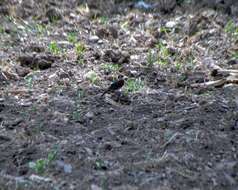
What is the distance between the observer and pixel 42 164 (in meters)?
3.16

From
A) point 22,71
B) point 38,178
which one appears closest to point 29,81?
point 22,71

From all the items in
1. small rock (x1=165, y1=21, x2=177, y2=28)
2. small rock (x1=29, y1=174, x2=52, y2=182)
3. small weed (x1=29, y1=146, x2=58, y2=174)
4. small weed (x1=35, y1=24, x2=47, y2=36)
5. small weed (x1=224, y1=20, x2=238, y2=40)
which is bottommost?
small rock (x1=29, y1=174, x2=52, y2=182)

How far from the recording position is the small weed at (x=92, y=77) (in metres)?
4.34

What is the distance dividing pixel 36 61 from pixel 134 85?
83 cm

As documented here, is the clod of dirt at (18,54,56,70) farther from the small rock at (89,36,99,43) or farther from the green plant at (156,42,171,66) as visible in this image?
the green plant at (156,42,171,66)

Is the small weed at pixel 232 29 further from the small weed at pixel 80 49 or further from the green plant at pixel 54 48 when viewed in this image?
the green plant at pixel 54 48

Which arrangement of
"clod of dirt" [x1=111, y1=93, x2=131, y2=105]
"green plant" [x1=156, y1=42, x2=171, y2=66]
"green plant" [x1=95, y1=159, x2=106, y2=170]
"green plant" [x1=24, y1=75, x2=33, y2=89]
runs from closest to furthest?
"green plant" [x1=95, y1=159, x2=106, y2=170] < "clod of dirt" [x1=111, y1=93, x2=131, y2=105] < "green plant" [x1=24, y1=75, x2=33, y2=89] < "green plant" [x1=156, y1=42, x2=171, y2=66]

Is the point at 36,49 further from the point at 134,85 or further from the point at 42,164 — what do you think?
the point at 42,164

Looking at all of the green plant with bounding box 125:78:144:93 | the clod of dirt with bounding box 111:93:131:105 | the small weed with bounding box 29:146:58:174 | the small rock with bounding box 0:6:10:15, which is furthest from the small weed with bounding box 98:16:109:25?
the small weed with bounding box 29:146:58:174

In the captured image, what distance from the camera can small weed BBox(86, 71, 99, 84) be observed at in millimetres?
4336

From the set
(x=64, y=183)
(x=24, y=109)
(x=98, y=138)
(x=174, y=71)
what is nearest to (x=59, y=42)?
(x=174, y=71)

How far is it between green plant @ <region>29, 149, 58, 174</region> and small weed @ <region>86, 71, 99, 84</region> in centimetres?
116

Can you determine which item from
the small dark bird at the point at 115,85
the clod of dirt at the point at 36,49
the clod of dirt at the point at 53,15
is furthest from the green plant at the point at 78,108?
the clod of dirt at the point at 53,15

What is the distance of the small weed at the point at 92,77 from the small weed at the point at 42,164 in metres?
1.16
